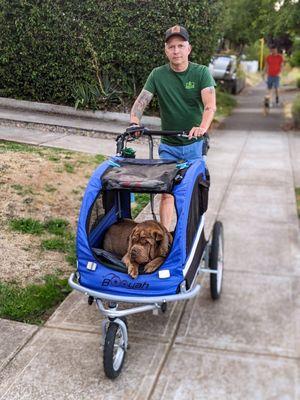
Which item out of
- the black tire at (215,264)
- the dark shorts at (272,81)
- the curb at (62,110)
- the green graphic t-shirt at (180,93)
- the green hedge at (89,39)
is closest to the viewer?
the black tire at (215,264)

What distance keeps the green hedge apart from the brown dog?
738cm

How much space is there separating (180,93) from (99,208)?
124 centimetres

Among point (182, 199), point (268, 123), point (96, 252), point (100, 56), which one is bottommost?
point (268, 123)

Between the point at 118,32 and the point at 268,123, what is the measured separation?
4.86 meters

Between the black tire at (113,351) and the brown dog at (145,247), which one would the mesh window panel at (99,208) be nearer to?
the brown dog at (145,247)

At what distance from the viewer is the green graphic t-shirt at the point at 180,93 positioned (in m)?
4.17

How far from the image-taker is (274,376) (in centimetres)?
319

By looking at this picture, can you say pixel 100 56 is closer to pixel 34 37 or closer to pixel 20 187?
pixel 34 37

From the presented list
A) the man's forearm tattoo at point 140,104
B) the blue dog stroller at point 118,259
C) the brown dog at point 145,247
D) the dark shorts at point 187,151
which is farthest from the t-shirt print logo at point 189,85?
the brown dog at point 145,247

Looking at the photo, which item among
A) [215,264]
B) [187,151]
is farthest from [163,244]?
[187,151]

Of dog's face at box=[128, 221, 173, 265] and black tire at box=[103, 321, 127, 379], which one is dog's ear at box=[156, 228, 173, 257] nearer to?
dog's face at box=[128, 221, 173, 265]

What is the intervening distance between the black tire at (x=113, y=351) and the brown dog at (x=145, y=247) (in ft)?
1.12

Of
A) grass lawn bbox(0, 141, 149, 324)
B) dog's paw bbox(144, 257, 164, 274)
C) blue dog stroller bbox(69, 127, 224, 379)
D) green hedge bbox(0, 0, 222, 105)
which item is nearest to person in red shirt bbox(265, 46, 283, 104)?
green hedge bbox(0, 0, 222, 105)

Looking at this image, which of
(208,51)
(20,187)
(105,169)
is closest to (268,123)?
(208,51)
